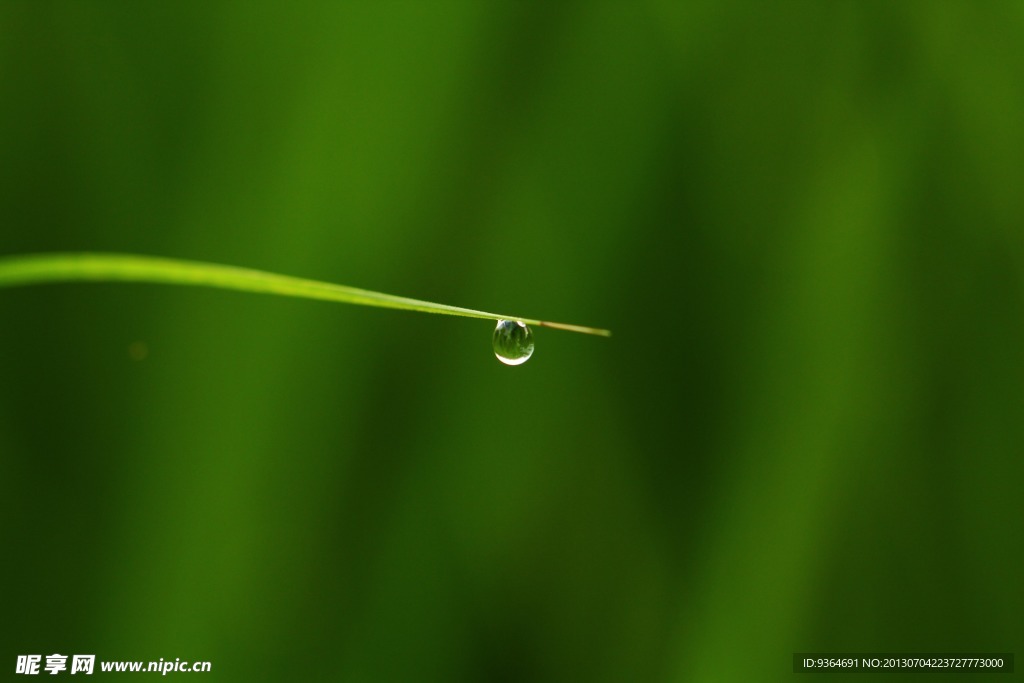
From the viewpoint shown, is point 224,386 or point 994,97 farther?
point 994,97


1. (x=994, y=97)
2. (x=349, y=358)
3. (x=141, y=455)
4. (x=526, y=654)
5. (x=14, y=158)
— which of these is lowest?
(x=526, y=654)

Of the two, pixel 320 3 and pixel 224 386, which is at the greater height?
pixel 320 3

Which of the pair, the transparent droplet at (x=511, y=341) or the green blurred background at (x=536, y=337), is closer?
the transparent droplet at (x=511, y=341)

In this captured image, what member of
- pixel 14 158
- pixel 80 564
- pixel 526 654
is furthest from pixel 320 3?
pixel 526 654

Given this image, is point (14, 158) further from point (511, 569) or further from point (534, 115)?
point (511, 569)

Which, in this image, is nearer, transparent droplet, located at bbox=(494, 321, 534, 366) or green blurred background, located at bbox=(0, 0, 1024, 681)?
transparent droplet, located at bbox=(494, 321, 534, 366)

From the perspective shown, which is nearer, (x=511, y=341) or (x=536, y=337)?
(x=511, y=341)

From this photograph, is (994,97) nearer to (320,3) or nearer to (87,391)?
(320,3)
